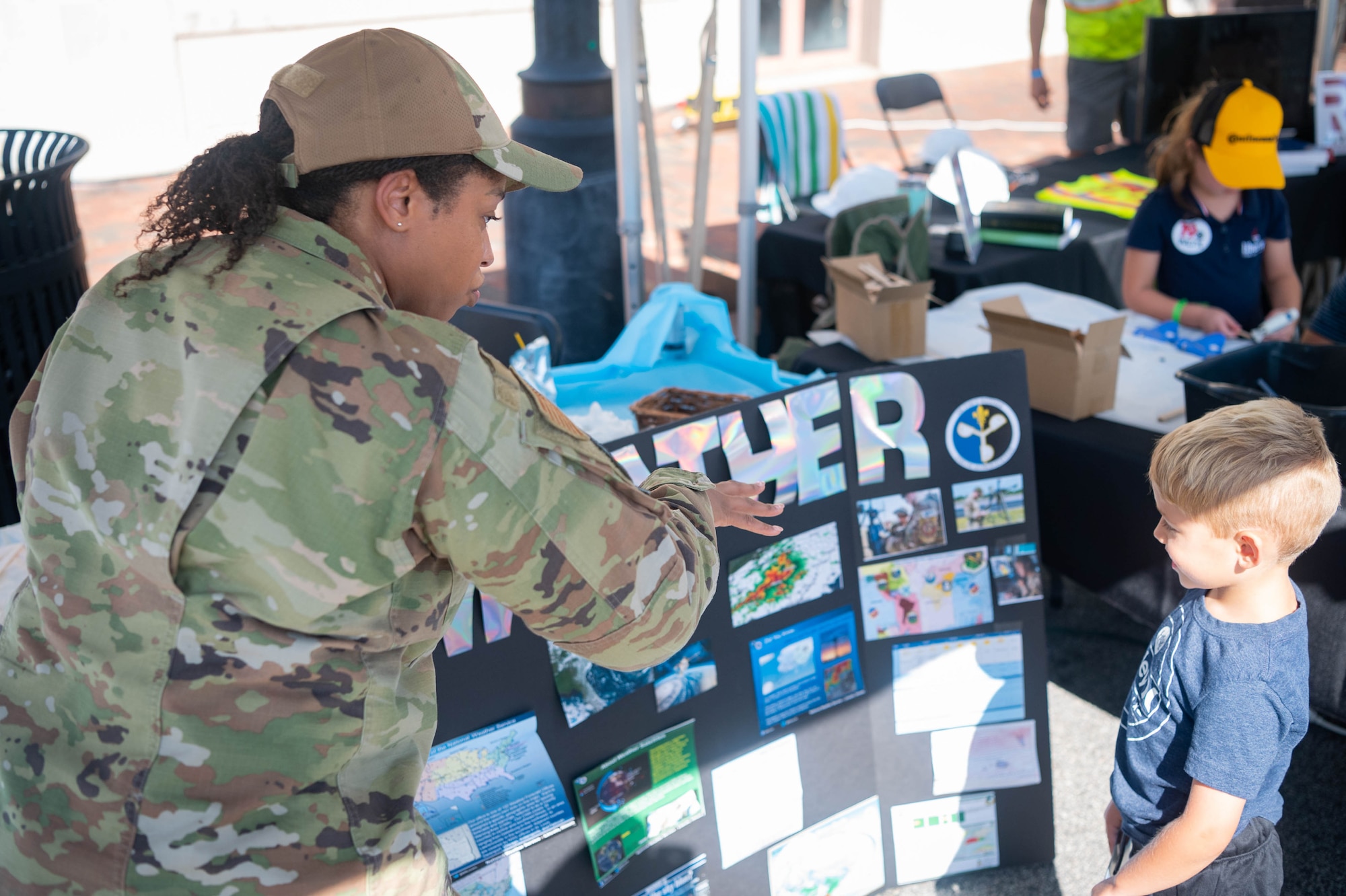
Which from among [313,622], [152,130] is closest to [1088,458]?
[313,622]

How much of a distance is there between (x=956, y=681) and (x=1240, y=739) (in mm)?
793

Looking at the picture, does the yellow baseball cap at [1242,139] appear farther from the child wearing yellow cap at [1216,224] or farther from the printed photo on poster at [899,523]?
the printed photo on poster at [899,523]

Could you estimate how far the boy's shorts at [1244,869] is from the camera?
1462mm

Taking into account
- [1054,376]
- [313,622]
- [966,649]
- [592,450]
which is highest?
[592,450]

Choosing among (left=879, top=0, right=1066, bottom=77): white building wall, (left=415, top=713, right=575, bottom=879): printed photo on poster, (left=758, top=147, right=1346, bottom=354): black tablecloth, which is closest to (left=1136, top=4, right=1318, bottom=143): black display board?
(left=758, top=147, right=1346, bottom=354): black tablecloth

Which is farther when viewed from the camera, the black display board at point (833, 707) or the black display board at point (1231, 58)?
the black display board at point (1231, 58)

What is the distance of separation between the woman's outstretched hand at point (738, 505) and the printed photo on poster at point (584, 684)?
0.47 metres

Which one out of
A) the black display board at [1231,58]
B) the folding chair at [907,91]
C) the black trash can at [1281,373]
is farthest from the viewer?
the folding chair at [907,91]

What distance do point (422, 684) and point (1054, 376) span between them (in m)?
1.85

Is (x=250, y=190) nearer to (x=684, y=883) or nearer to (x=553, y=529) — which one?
(x=553, y=529)

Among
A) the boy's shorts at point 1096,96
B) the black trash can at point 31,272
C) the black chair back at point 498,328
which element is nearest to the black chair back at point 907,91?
the boy's shorts at point 1096,96

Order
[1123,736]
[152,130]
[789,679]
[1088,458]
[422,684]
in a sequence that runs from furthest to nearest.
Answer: [152,130] < [1088,458] < [789,679] < [1123,736] < [422,684]

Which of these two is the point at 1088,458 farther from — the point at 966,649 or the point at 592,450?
the point at 592,450

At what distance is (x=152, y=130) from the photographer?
8.83m
